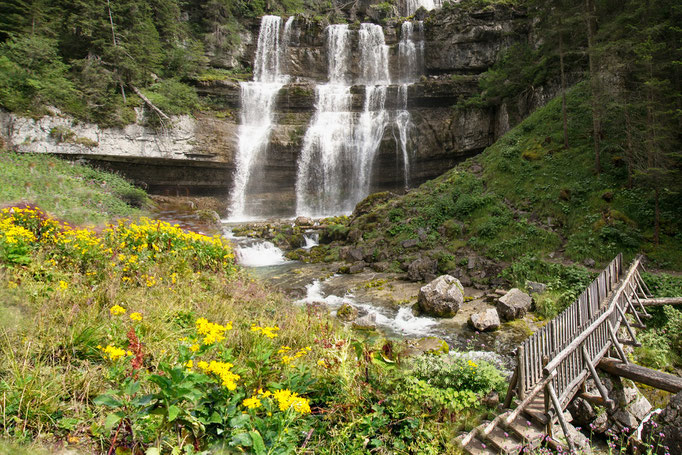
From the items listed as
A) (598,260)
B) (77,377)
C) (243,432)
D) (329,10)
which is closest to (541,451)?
(243,432)

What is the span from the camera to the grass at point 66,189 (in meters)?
12.6

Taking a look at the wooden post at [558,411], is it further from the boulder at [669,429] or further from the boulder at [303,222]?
the boulder at [303,222]

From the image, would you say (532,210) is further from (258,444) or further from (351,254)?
(258,444)

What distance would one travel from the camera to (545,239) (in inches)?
515

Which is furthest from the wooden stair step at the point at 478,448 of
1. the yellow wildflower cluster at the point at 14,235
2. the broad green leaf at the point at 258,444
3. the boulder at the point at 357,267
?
the boulder at the point at 357,267

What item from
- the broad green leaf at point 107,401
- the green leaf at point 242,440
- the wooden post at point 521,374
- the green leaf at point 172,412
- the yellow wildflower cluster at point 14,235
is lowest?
the wooden post at point 521,374

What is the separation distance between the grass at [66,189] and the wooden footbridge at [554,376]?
13.2 m

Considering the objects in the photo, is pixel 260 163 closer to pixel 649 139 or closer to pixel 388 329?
pixel 388 329

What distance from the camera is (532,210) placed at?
14672 millimetres

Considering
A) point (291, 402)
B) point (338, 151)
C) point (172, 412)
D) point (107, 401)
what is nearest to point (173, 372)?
point (172, 412)

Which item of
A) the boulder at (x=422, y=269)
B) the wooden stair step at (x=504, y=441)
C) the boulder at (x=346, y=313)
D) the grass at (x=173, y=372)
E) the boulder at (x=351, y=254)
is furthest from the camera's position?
the boulder at (x=351, y=254)

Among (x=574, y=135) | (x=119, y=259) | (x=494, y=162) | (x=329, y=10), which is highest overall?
(x=329, y=10)

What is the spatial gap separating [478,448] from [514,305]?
6.74 m

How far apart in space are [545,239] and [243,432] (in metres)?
13.8
